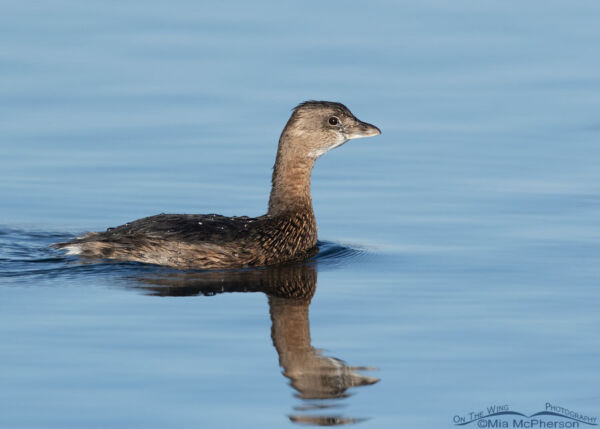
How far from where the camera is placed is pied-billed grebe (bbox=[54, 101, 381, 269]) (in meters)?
12.3

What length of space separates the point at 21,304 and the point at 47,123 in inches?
233

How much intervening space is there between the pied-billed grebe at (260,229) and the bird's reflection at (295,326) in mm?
231

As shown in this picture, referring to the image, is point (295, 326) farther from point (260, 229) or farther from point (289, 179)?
point (289, 179)

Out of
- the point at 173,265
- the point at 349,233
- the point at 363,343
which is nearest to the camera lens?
the point at 363,343

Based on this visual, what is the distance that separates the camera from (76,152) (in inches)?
607

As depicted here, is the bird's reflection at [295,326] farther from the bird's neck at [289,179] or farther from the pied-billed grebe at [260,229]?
the bird's neck at [289,179]

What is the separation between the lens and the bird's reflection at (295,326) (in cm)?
873

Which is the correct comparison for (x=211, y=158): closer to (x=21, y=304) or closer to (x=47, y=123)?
(x=47, y=123)

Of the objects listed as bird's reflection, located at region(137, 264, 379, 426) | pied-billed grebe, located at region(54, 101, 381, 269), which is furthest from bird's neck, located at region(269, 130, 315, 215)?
bird's reflection, located at region(137, 264, 379, 426)

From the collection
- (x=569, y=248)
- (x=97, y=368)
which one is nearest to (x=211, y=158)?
(x=569, y=248)

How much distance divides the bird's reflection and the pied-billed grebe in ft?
0.76

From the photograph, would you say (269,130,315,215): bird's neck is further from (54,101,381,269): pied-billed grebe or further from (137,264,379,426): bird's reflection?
(137,264,379,426): bird's reflection

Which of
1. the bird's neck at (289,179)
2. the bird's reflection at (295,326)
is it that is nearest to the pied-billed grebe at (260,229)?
the bird's neck at (289,179)

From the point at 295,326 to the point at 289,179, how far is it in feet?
10.7
